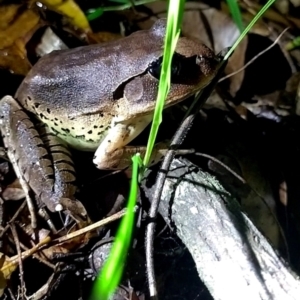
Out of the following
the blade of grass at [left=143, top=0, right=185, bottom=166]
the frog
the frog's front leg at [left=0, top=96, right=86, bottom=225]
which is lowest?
the frog's front leg at [left=0, top=96, right=86, bottom=225]

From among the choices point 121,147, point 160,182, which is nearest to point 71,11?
point 121,147

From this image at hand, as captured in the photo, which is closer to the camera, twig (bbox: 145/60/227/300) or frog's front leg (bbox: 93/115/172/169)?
twig (bbox: 145/60/227/300)

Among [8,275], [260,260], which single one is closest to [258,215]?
[260,260]

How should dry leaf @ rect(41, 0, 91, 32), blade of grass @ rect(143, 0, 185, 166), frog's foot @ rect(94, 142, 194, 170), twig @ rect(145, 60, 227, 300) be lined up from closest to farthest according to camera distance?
blade of grass @ rect(143, 0, 185, 166) < twig @ rect(145, 60, 227, 300) < frog's foot @ rect(94, 142, 194, 170) < dry leaf @ rect(41, 0, 91, 32)

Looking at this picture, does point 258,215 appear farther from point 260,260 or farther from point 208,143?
point 260,260

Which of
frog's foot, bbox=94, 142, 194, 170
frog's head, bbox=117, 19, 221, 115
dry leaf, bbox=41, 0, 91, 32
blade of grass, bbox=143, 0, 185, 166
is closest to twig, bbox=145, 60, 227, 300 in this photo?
frog's head, bbox=117, 19, 221, 115

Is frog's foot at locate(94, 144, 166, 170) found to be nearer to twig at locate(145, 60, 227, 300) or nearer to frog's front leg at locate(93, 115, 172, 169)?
frog's front leg at locate(93, 115, 172, 169)

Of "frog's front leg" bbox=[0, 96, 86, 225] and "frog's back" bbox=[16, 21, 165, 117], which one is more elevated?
"frog's back" bbox=[16, 21, 165, 117]
